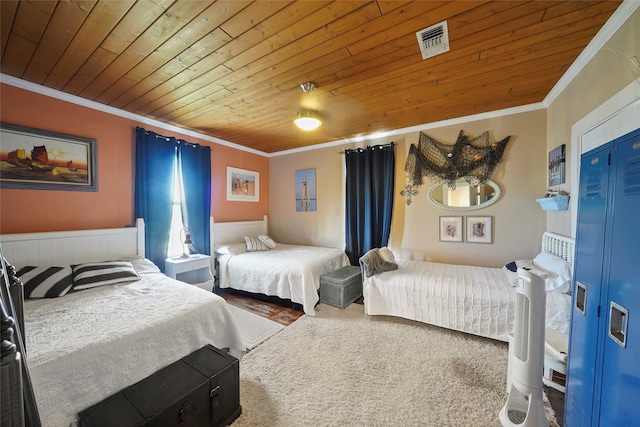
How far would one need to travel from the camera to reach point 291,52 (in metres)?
1.78

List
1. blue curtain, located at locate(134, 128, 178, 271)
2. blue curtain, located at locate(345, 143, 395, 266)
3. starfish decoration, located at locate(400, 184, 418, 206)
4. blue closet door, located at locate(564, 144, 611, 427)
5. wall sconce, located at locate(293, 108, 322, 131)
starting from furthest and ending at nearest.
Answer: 1. blue curtain, located at locate(345, 143, 395, 266)
2. starfish decoration, located at locate(400, 184, 418, 206)
3. blue curtain, located at locate(134, 128, 178, 271)
4. wall sconce, located at locate(293, 108, 322, 131)
5. blue closet door, located at locate(564, 144, 611, 427)

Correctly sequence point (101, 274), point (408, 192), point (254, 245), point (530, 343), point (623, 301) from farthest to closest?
point (254, 245) < point (408, 192) < point (101, 274) < point (530, 343) < point (623, 301)

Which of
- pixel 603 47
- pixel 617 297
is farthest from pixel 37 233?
pixel 603 47

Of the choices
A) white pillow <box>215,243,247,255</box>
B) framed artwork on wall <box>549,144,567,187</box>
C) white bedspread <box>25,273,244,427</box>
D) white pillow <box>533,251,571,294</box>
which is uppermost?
framed artwork on wall <box>549,144,567,187</box>

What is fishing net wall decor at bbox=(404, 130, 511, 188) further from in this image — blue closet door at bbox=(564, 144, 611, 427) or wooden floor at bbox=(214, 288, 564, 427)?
wooden floor at bbox=(214, 288, 564, 427)

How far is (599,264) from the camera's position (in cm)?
110

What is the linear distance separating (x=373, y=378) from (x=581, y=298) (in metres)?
1.40

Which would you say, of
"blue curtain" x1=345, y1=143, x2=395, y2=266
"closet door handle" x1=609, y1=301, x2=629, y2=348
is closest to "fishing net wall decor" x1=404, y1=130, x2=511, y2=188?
"blue curtain" x1=345, y1=143, x2=395, y2=266

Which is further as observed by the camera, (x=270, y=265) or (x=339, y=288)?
(x=270, y=265)

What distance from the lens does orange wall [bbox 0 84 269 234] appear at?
217 cm

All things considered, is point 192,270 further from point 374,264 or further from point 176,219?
point 374,264

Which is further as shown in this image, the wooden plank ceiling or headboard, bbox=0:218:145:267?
headboard, bbox=0:218:145:267

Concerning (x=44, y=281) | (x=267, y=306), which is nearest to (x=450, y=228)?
(x=267, y=306)

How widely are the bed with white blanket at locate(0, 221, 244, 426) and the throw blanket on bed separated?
155 centimetres
